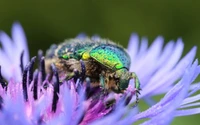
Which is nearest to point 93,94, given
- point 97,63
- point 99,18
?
point 97,63

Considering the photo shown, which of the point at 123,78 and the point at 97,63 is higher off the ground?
the point at 97,63

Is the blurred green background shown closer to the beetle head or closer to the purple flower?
the purple flower

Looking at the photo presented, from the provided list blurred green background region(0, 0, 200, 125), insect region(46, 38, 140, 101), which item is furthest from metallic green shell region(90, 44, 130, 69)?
blurred green background region(0, 0, 200, 125)

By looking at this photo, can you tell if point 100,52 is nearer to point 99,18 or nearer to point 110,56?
point 110,56

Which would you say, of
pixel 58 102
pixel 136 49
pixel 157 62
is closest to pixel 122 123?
pixel 58 102

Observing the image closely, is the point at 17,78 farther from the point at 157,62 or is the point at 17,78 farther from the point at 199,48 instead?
the point at 199,48

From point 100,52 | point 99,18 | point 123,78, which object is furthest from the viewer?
point 99,18

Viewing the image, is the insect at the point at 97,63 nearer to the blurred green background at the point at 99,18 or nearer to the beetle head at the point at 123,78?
the beetle head at the point at 123,78

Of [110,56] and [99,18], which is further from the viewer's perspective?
[99,18]

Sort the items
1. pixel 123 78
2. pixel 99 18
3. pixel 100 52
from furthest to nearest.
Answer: pixel 99 18
pixel 100 52
pixel 123 78
